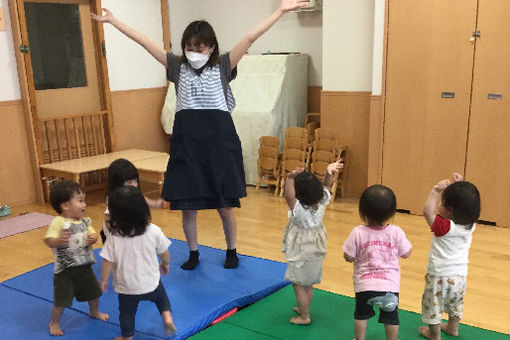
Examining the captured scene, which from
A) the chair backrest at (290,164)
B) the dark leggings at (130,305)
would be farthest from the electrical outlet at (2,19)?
the dark leggings at (130,305)

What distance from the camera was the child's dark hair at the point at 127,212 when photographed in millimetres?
2178

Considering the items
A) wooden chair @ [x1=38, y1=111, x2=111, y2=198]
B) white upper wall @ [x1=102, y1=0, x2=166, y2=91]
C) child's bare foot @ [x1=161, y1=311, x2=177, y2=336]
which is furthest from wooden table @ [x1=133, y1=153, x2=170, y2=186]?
child's bare foot @ [x1=161, y1=311, x2=177, y2=336]

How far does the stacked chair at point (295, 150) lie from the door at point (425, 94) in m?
0.88

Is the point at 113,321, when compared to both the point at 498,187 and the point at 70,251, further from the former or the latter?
the point at 498,187

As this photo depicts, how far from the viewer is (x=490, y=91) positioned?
4.10 metres

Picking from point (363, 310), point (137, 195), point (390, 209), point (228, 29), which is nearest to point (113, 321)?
point (137, 195)

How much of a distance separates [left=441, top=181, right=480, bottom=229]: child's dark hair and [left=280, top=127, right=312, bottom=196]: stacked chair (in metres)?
2.97

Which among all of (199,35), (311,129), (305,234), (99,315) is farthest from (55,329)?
(311,129)

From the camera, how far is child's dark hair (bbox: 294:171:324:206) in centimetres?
236

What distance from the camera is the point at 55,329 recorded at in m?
2.55

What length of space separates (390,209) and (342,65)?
128 inches

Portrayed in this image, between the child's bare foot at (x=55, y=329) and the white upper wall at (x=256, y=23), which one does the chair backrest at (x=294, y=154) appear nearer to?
the white upper wall at (x=256, y=23)

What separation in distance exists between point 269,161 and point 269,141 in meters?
0.21

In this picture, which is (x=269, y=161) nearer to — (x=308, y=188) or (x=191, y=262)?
(x=191, y=262)
